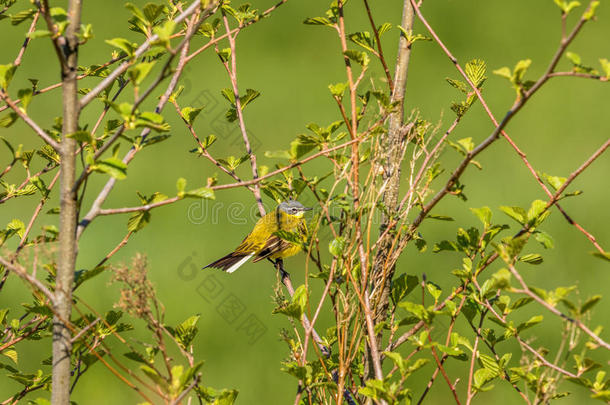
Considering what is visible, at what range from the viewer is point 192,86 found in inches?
335

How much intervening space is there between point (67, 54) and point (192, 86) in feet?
22.2

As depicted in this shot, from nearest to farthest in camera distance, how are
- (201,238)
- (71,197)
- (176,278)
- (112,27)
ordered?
(71,197) < (176,278) < (201,238) < (112,27)

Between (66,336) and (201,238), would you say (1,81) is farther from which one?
(201,238)

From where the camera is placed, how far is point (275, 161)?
7.27 meters

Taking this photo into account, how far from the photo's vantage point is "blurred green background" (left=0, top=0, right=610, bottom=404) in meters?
5.25

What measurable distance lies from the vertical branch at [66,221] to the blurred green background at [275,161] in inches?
91.5

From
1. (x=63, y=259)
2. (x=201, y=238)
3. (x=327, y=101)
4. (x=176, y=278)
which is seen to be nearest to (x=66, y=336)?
(x=63, y=259)

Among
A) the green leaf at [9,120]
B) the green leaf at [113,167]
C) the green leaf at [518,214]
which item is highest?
the green leaf at [9,120]

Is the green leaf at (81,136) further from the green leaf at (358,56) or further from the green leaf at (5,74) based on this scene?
the green leaf at (358,56)

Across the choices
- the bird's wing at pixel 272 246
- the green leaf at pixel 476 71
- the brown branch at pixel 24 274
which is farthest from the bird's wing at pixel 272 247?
the brown branch at pixel 24 274

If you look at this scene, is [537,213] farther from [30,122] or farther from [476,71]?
[30,122]

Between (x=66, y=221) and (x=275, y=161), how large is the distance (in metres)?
5.44

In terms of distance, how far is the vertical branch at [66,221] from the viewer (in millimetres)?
1862

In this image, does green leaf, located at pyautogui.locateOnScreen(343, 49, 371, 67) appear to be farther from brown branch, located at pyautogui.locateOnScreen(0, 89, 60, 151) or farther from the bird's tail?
the bird's tail
